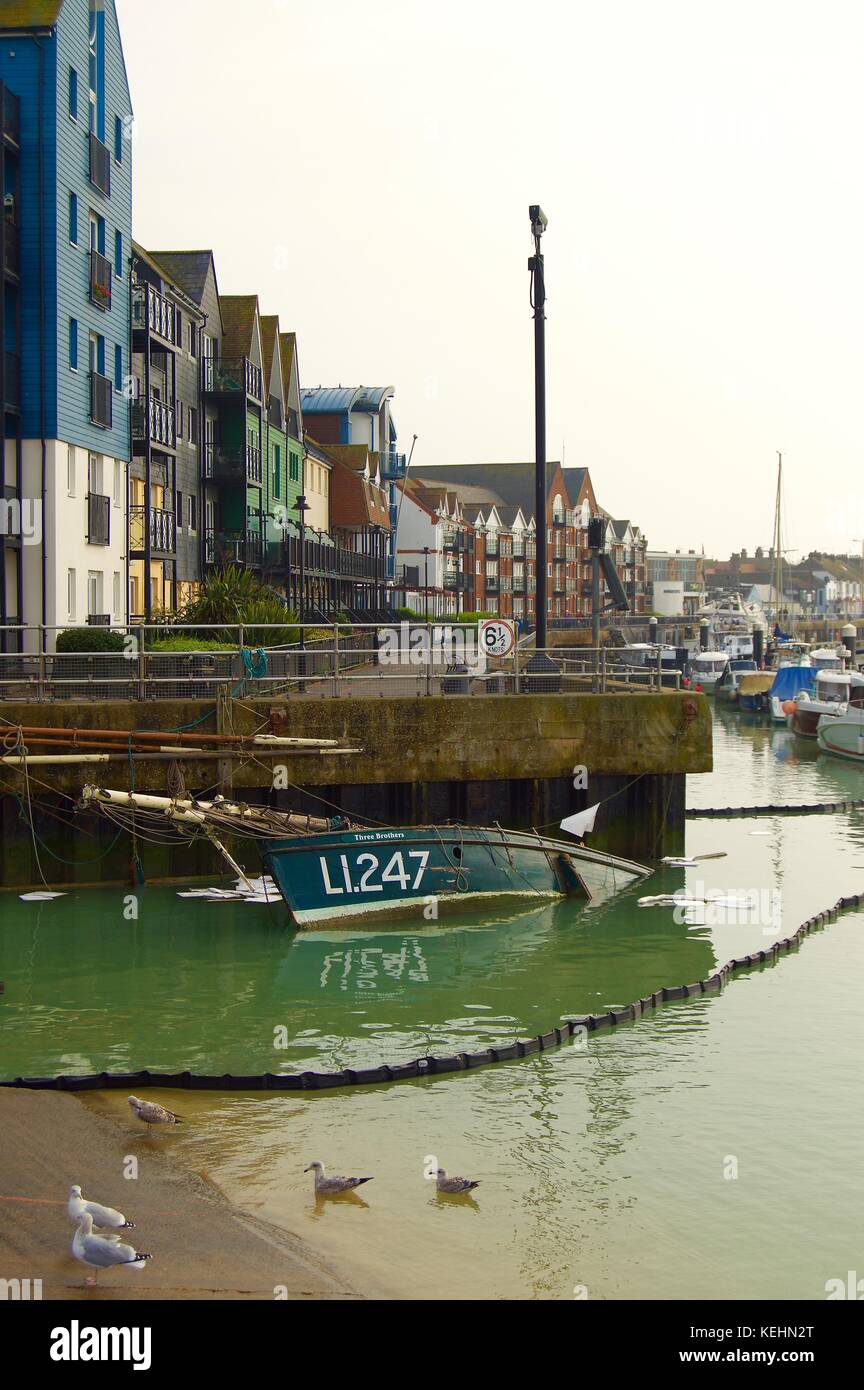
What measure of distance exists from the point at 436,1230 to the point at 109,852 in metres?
13.7

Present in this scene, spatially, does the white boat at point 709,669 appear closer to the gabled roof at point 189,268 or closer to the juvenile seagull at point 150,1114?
the gabled roof at point 189,268

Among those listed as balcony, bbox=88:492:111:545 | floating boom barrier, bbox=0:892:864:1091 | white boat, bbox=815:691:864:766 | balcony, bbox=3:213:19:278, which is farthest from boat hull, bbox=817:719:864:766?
floating boom barrier, bbox=0:892:864:1091

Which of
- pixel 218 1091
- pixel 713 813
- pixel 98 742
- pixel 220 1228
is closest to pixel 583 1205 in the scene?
pixel 220 1228

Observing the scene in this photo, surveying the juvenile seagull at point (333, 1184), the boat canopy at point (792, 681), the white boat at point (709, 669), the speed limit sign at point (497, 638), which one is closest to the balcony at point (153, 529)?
the speed limit sign at point (497, 638)

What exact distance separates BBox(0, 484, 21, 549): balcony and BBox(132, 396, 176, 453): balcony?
7902 millimetres

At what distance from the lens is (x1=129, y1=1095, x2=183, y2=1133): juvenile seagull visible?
1246cm

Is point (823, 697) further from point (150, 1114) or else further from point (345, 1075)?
point (150, 1114)

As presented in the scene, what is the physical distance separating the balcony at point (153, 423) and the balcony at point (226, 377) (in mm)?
6473

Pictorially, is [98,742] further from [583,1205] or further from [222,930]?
[583,1205]

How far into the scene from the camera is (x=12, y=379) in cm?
3262

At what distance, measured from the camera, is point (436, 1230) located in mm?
10781

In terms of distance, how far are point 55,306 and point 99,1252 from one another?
27191mm

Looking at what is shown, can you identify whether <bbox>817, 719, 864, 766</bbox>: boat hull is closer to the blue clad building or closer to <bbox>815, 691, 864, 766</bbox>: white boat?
<bbox>815, 691, 864, 766</bbox>: white boat

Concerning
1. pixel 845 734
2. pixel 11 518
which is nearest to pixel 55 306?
pixel 11 518
